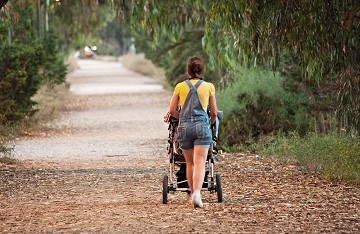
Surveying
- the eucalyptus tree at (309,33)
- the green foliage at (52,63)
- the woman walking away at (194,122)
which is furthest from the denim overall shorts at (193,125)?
the green foliage at (52,63)

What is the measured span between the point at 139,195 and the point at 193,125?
2012mm

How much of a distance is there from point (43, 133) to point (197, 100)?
44.1 feet

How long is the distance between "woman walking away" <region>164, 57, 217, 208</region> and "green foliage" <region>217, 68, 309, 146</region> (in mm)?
7372

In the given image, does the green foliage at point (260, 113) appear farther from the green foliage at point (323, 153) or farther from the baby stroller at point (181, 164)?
the baby stroller at point (181, 164)

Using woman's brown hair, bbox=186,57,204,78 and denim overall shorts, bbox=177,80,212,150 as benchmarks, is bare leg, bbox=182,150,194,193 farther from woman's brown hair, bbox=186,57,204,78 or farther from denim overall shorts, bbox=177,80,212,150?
woman's brown hair, bbox=186,57,204,78

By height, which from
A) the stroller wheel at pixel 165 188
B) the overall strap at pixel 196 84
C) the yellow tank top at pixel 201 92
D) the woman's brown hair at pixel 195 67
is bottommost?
the stroller wheel at pixel 165 188

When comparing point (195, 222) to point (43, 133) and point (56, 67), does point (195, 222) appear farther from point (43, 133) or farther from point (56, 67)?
point (56, 67)

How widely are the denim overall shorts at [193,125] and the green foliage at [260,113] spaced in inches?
294

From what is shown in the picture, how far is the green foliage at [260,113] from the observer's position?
60.4 ft

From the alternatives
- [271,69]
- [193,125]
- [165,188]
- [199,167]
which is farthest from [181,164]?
[271,69]

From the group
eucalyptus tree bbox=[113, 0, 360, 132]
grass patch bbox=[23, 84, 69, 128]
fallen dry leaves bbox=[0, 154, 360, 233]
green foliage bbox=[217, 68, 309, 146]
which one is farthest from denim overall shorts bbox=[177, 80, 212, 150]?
grass patch bbox=[23, 84, 69, 128]

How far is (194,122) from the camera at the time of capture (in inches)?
426

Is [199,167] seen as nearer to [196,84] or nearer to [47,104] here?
[196,84]

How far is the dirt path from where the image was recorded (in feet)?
32.2
